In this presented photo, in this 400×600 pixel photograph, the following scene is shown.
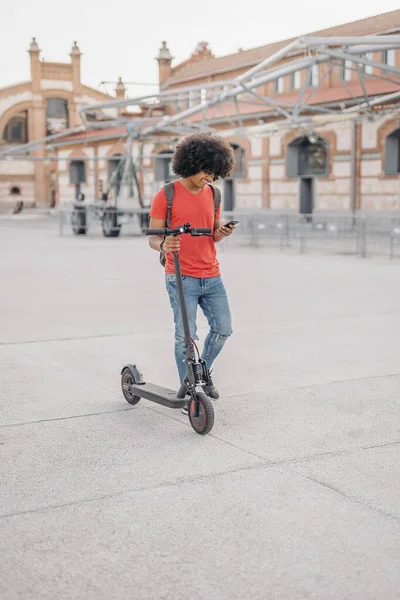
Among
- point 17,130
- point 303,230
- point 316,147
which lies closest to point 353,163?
point 316,147

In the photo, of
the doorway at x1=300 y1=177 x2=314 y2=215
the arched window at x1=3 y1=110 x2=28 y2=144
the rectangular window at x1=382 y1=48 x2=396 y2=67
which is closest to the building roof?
the rectangular window at x1=382 y1=48 x2=396 y2=67

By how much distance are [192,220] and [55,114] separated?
59.3m

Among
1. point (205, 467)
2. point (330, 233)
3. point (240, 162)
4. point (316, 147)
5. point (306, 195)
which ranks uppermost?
point (316, 147)

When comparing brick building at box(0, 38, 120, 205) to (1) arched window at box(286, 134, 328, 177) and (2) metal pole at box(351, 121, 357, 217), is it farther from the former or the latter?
(2) metal pole at box(351, 121, 357, 217)

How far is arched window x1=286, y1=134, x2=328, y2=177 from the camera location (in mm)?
31062

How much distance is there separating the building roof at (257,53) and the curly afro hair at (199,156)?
85.4 ft

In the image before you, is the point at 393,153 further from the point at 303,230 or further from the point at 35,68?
the point at 35,68

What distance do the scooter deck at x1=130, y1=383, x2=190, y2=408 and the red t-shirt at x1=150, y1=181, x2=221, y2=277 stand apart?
0.77 meters

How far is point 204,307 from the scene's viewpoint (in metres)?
5.64

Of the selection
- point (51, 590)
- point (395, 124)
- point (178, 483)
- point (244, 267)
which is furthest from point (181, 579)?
point (395, 124)

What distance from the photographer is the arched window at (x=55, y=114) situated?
203ft

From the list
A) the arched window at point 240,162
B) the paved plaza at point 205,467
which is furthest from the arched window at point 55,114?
the paved plaza at point 205,467

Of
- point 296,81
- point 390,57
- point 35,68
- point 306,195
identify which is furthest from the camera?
point 35,68

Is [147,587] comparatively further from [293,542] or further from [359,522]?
[359,522]
